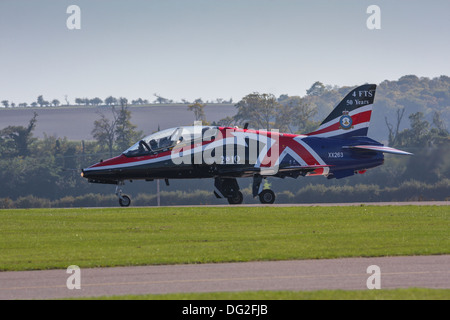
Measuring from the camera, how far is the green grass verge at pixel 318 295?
13.0 metres

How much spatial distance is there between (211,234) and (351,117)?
1541cm

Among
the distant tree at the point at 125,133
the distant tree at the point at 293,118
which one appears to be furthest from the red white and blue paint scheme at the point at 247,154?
the distant tree at the point at 293,118

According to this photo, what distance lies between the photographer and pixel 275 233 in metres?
22.9

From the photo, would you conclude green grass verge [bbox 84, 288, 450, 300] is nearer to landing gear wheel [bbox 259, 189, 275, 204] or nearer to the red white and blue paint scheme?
the red white and blue paint scheme

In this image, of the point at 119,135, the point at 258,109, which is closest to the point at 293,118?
the point at 258,109

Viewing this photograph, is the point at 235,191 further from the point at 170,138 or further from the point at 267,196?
the point at 170,138

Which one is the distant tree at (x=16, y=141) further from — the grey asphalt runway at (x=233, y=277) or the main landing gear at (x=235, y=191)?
the grey asphalt runway at (x=233, y=277)

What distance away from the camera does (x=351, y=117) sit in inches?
1435

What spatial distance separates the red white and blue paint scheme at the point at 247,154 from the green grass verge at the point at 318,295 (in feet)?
65.9

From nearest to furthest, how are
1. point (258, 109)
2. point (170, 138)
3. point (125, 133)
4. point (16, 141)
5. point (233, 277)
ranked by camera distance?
1. point (233, 277)
2. point (170, 138)
3. point (16, 141)
4. point (125, 133)
5. point (258, 109)
